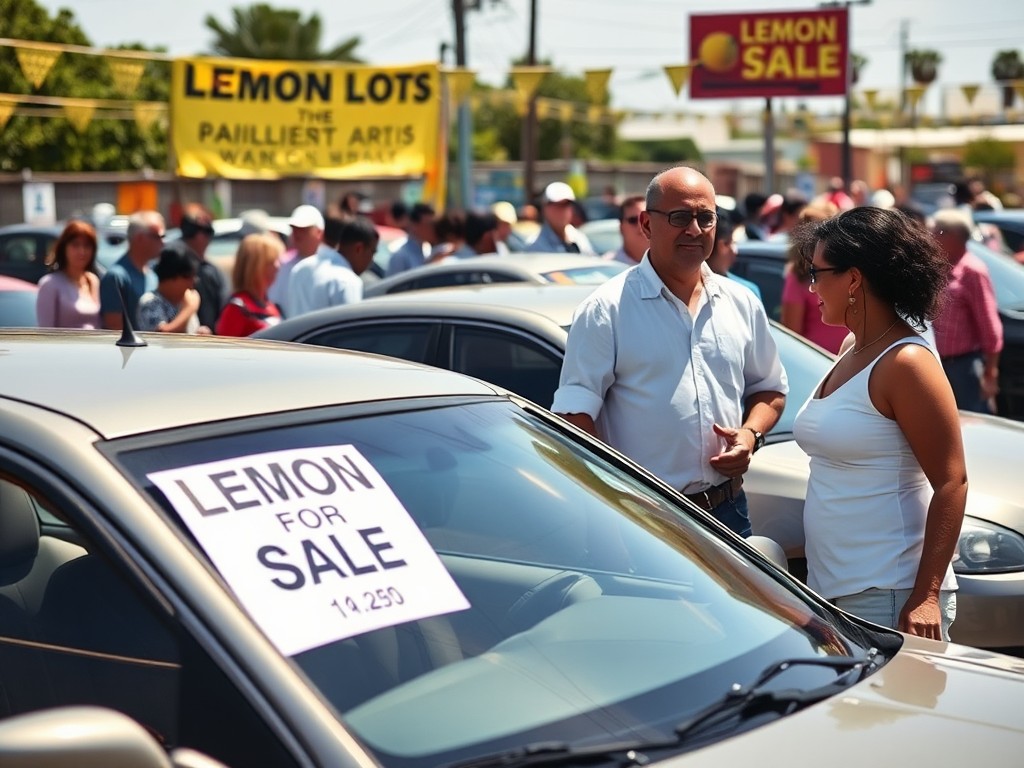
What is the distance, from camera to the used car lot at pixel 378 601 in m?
2.02

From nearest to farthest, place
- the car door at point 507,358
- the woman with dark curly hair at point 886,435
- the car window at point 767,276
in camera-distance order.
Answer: the woman with dark curly hair at point 886,435
the car door at point 507,358
the car window at point 767,276

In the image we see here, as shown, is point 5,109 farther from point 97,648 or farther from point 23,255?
point 97,648

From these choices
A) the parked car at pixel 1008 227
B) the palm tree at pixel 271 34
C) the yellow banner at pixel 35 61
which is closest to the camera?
the parked car at pixel 1008 227

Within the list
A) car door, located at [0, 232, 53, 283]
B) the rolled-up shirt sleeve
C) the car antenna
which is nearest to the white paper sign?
the car antenna

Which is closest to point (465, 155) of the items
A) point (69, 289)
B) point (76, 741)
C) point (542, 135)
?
point (69, 289)

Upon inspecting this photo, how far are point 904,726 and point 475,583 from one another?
2.46 ft

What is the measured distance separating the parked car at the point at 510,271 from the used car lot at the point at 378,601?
14.2 feet

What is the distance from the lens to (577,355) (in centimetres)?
419

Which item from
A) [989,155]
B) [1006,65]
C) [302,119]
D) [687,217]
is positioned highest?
[1006,65]

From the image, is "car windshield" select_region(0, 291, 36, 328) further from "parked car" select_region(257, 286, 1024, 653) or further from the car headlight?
the car headlight

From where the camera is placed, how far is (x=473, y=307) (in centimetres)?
540

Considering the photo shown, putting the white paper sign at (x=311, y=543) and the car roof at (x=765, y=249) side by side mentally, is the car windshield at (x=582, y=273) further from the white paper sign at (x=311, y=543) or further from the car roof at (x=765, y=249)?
the white paper sign at (x=311, y=543)

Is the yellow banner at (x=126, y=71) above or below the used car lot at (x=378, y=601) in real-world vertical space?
above

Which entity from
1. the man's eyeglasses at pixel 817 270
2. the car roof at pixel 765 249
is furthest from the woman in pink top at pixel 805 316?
the man's eyeglasses at pixel 817 270
